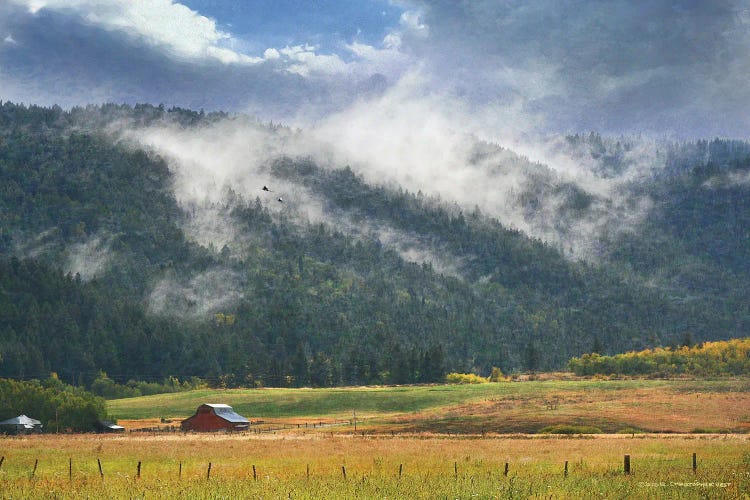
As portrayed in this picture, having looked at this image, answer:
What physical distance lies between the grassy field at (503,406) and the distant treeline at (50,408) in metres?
16.6

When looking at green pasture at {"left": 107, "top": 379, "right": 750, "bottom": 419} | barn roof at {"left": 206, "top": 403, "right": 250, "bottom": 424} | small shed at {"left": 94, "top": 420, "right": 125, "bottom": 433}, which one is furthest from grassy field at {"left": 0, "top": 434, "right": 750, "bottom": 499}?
green pasture at {"left": 107, "top": 379, "right": 750, "bottom": 419}

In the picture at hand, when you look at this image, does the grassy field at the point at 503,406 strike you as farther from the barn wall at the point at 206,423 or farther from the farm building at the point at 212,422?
the barn wall at the point at 206,423

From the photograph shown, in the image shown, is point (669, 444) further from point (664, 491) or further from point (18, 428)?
point (18, 428)

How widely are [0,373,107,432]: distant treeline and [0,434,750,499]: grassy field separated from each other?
44.2 m

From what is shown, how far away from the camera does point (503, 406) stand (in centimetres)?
13262

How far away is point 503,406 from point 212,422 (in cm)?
4997

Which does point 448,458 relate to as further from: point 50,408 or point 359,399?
point 359,399

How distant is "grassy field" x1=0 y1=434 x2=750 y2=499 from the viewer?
29.6 meters

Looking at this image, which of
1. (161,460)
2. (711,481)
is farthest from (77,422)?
(711,481)

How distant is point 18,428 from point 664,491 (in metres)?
99.2

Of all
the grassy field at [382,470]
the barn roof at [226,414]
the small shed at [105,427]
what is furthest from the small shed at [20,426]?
the grassy field at [382,470]

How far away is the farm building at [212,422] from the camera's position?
11904 cm

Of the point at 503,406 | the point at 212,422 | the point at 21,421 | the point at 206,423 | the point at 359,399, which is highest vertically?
the point at 503,406

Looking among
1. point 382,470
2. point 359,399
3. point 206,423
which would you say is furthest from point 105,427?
point 382,470
